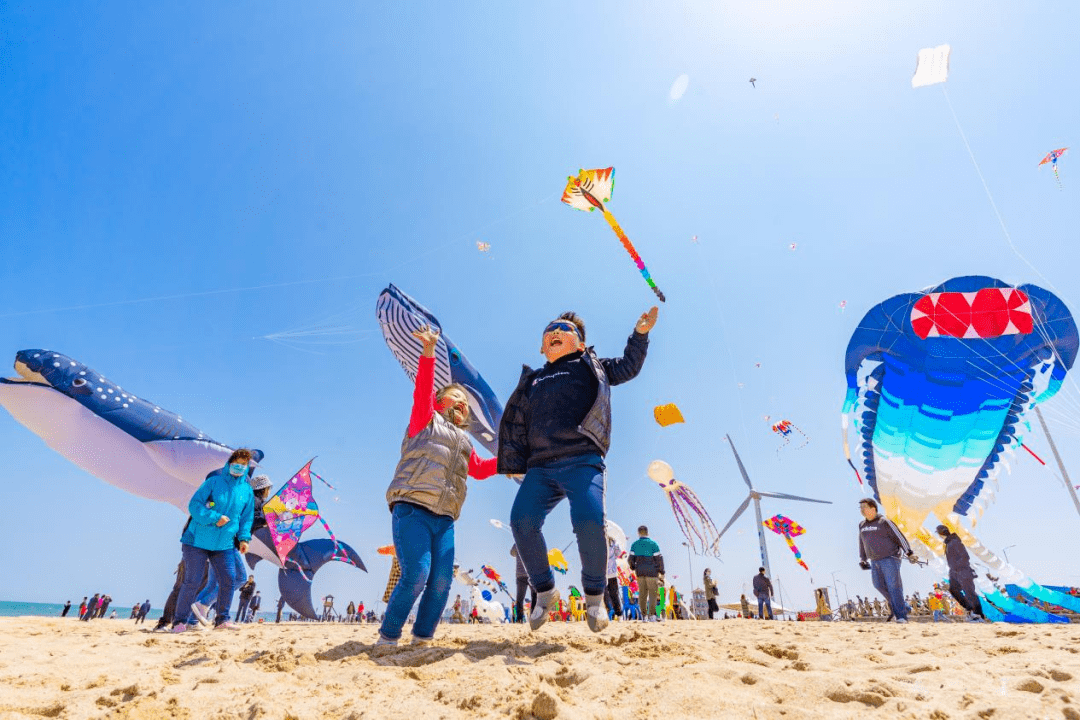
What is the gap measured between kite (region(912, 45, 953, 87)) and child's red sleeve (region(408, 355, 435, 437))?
29.7ft

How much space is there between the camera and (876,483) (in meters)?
9.50

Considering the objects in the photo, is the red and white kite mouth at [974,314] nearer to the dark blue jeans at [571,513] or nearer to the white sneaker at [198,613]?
the dark blue jeans at [571,513]

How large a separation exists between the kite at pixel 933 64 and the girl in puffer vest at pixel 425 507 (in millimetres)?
9170

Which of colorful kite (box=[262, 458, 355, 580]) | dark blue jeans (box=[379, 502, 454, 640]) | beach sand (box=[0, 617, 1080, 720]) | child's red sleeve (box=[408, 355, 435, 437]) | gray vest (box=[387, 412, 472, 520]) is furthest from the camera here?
colorful kite (box=[262, 458, 355, 580])

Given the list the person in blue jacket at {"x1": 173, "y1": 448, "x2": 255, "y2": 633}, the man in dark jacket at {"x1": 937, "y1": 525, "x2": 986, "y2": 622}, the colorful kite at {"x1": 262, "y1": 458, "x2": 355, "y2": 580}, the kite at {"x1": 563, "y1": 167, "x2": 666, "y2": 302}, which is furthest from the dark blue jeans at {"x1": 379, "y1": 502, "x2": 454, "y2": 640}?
the colorful kite at {"x1": 262, "y1": 458, "x2": 355, "y2": 580}

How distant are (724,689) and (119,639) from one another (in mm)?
4405

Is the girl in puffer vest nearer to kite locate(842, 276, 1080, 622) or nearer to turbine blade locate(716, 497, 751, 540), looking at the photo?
kite locate(842, 276, 1080, 622)

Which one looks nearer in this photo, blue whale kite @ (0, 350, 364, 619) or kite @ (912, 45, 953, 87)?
kite @ (912, 45, 953, 87)

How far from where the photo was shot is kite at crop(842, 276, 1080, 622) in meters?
7.86

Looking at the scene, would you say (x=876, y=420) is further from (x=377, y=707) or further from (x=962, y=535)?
(x=377, y=707)

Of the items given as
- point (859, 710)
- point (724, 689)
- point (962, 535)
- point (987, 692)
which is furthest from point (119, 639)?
point (962, 535)

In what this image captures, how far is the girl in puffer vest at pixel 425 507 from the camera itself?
9.52 ft

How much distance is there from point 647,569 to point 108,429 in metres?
13.3

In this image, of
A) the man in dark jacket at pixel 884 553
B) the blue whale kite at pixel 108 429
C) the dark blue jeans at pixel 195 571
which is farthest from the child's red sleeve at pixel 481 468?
the blue whale kite at pixel 108 429
